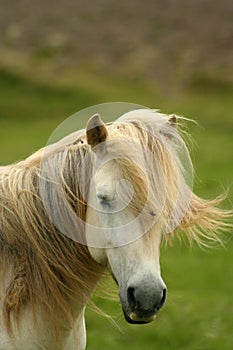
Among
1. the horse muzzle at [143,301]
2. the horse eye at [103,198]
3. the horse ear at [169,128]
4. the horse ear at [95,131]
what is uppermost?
the horse ear at [95,131]

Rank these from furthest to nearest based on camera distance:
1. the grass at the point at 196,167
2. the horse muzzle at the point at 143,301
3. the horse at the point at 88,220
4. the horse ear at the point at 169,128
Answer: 1. the grass at the point at 196,167
2. the horse ear at the point at 169,128
3. the horse at the point at 88,220
4. the horse muzzle at the point at 143,301

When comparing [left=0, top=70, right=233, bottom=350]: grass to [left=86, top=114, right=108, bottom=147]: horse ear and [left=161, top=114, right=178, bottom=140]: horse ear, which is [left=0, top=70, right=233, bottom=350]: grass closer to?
[left=161, top=114, right=178, bottom=140]: horse ear

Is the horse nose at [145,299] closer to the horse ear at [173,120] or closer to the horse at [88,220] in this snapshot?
the horse at [88,220]

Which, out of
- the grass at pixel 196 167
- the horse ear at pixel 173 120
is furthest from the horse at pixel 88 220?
the grass at pixel 196 167

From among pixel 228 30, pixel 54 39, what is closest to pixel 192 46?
pixel 228 30

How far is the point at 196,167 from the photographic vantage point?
15742mm

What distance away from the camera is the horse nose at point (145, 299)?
3.81m

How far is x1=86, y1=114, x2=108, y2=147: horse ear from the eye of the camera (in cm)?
403

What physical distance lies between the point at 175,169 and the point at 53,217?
0.69m

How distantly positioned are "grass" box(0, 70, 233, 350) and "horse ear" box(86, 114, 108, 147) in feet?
3.28

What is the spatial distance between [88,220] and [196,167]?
38.4 ft

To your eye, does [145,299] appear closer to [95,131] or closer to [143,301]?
[143,301]

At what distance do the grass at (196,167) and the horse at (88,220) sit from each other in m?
0.81

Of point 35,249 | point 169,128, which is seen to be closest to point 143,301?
point 35,249
